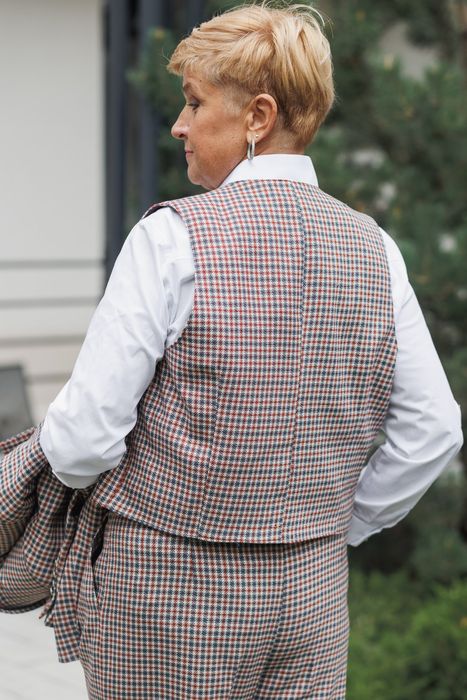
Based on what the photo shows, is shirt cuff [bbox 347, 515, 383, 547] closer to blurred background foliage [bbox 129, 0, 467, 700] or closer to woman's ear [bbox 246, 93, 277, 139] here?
woman's ear [bbox 246, 93, 277, 139]

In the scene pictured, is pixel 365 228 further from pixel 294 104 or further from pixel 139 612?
pixel 139 612

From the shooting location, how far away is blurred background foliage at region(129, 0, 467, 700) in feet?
10.9

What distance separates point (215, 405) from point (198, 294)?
141 millimetres

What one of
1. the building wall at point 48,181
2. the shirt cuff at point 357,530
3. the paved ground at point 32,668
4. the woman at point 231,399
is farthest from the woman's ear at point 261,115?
the building wall at point 48,181

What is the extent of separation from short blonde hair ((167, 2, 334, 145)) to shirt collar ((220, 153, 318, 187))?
0.04 metres

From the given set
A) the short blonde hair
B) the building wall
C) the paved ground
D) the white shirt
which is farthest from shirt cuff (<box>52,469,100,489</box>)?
the building wall

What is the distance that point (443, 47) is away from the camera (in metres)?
4.19

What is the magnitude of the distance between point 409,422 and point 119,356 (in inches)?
18.2

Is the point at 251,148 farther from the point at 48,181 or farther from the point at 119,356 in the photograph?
the point at 48,181

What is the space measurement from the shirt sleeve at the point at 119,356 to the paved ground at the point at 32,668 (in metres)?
1.97

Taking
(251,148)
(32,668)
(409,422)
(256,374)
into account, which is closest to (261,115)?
(251,148)

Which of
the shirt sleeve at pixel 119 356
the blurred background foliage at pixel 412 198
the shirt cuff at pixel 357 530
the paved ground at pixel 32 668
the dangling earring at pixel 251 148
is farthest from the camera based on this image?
the blurred background foliage at pixel 412 198

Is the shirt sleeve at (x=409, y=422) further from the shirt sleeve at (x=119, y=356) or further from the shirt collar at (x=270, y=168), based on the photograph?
the shirt sleeve at (x=119, y=356)

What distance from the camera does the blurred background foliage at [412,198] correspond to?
10.9 feet
